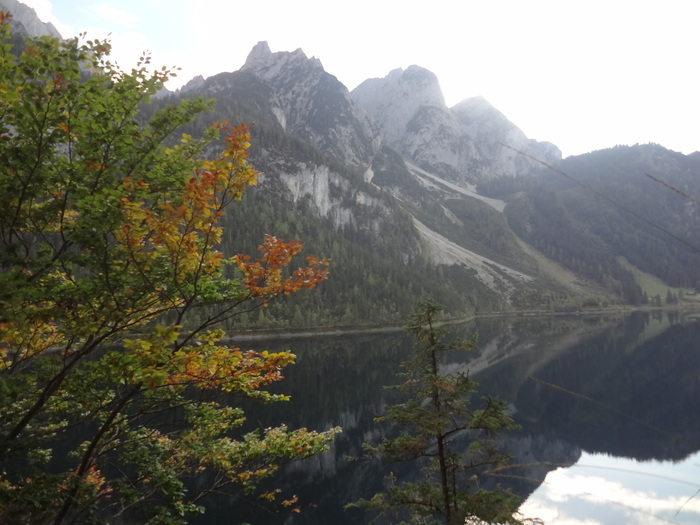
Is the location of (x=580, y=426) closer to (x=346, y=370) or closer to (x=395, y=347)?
(x=346, y=370)

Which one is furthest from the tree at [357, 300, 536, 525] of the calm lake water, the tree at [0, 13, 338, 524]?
the tree at [0, 13, 338, 524]

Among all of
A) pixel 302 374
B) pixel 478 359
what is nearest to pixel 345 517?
pixel 302 374

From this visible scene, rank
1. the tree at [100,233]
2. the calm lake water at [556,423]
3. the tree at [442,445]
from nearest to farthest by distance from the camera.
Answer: the tree at [100,233] → the tree at [442,445] → the calm lake water at [556,423]

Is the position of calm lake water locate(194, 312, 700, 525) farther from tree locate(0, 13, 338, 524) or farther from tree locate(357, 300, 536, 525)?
tree locate(0, 13, 338, 524)

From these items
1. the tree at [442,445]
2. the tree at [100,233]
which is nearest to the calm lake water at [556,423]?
the tree at [442,445]

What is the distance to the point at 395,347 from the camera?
103m

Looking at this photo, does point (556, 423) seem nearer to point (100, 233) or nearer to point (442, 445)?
point (442, 445)

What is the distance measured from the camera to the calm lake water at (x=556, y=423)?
26.5 meters

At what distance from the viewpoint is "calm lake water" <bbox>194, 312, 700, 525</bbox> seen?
26547 mm

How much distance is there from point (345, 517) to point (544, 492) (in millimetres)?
15413

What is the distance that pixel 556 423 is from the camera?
169ft

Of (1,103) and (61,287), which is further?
(61,287)

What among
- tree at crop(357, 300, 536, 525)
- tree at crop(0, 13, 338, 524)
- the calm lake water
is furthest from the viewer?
the calm lake water

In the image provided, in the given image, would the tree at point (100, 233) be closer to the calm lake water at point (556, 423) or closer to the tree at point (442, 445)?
the calm lake water at point (556, 423)
